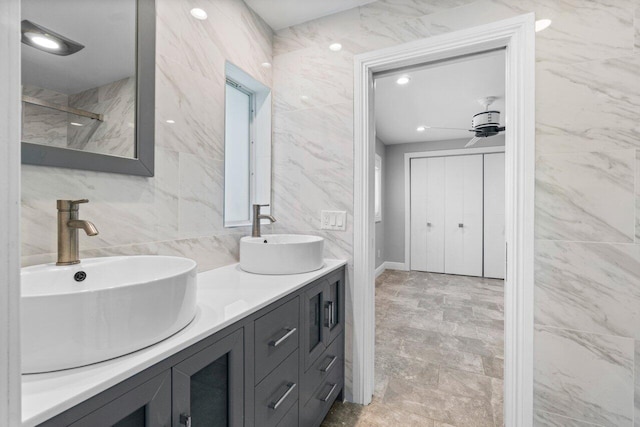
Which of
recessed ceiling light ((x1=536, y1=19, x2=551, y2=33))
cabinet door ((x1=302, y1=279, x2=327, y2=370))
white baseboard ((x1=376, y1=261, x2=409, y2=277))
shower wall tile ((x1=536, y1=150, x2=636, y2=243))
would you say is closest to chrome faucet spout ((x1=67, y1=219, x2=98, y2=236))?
cabinet door ((x1=302, y1=279, x2=327, y2=370))

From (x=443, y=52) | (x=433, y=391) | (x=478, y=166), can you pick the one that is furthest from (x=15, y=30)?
(x=478, y=166)

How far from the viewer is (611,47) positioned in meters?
1.24

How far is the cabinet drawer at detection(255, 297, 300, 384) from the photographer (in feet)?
3.29

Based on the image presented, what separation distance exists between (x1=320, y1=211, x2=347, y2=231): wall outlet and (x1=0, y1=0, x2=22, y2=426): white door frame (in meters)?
1.44

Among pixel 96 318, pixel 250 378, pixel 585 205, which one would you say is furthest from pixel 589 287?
pixel 96 318

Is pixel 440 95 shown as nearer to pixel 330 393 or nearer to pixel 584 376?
pixel 584 376

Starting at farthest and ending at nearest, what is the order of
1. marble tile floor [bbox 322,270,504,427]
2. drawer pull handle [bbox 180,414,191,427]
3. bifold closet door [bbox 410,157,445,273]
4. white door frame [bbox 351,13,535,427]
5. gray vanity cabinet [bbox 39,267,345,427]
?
bifold closet door [bbox 410,157,445,273], marble tile floor [bbox 322,270,504,427], white door frame [bbox 351,13,535,427], drawer pull handle [bbox 180,414,191,427], gray vanity cabinet [bbox 39,267,345,427]

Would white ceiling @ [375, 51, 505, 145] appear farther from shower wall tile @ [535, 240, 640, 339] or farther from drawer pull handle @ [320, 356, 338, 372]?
drawer pull handle @ [320, 356, 338, 372]

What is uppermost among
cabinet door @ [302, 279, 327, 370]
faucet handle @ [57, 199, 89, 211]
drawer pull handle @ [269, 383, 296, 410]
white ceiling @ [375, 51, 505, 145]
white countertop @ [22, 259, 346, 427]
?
white ceiling @ [375, 51, 505, 145]

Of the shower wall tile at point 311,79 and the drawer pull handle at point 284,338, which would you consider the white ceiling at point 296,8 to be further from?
the drawer pull handle at point 284,338

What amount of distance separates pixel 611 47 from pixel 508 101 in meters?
0.39

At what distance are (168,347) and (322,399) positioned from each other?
1.03m

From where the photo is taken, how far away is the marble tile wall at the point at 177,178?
36.9 inches

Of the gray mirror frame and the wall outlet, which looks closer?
the gray mirror frame
